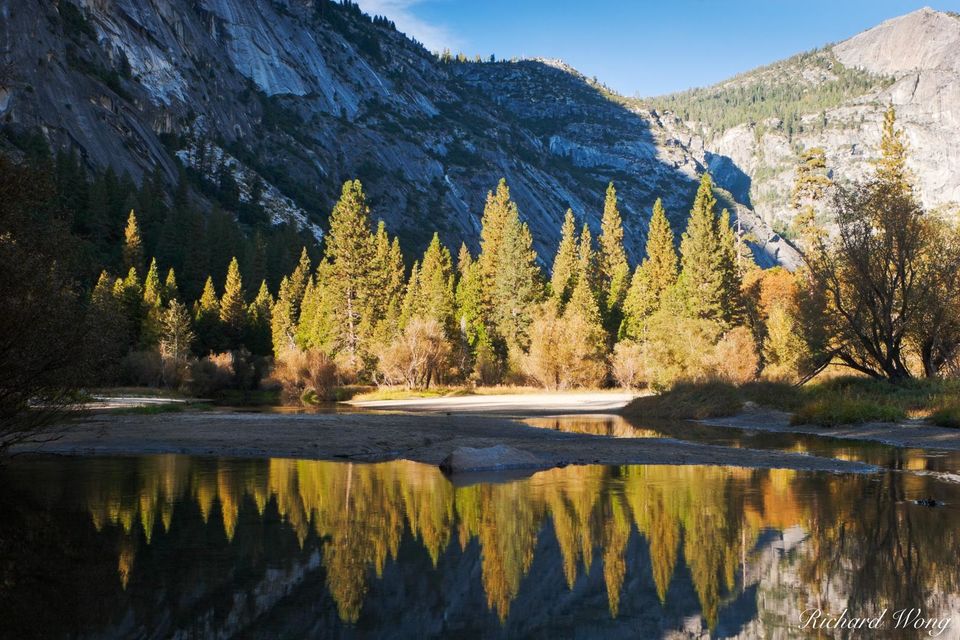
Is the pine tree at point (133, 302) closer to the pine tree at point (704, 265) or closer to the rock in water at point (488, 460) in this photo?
the pine tree at point (704, 265)

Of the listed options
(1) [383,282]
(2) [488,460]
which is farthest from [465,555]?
(1) [383,282]

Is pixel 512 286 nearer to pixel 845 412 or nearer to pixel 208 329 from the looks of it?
pixel 208 329

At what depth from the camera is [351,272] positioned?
8912 centimetres

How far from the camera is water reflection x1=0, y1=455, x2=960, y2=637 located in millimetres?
8180

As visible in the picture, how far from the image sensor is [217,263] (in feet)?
427

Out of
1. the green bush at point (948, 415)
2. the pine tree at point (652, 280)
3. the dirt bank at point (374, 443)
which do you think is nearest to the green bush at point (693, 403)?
the green bush at point (948, 415)

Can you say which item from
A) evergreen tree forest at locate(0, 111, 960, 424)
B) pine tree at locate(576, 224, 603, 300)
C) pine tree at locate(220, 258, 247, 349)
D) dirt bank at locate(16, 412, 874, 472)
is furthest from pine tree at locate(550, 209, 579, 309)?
dirt bank at locate(16, 412, 874, 472)

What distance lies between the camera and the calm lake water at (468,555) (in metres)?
8.09

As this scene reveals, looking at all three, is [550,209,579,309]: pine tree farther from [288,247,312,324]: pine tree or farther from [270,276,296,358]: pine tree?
[288,247,312,324]: pine tree

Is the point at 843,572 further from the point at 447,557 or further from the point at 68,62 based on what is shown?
the point at 68,62

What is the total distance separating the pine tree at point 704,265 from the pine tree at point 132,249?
79.6 meters

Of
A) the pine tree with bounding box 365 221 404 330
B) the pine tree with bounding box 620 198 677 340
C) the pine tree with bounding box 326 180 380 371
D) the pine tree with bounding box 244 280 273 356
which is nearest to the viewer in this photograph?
the pine tree with bounding box 620 198 677 340

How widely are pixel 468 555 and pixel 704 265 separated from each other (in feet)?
217

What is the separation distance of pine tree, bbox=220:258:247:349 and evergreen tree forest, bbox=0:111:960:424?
30 cm
